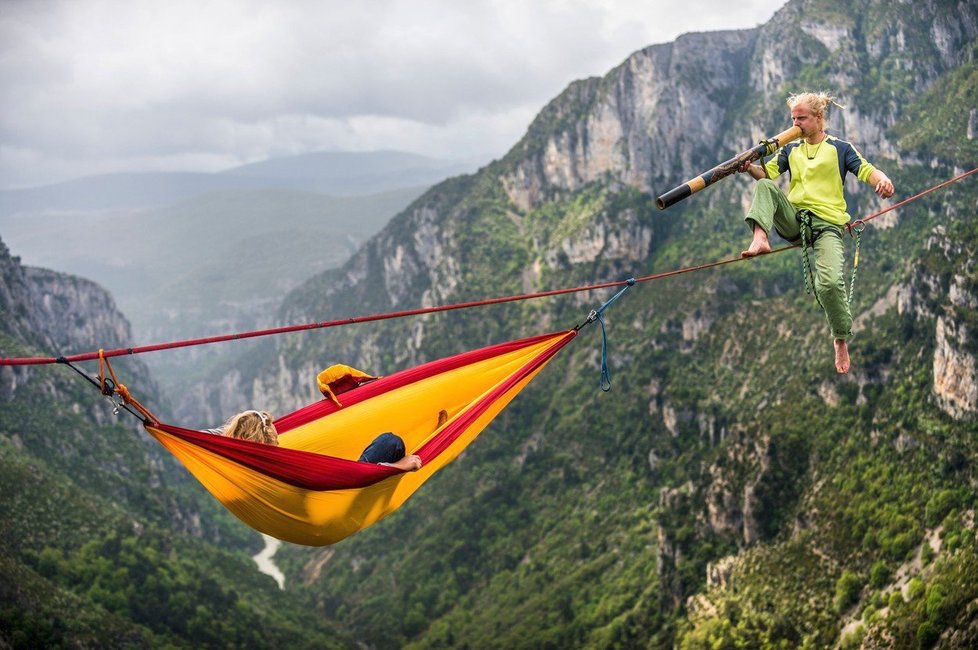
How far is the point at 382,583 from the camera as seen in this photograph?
113062mm

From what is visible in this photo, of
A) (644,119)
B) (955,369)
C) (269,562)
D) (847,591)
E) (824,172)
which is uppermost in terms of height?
(644,119)

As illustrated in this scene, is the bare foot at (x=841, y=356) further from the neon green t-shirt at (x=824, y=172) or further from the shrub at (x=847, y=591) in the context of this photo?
the shrub at (x=847, y=591)

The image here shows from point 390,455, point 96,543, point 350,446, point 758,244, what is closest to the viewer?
point 758,244

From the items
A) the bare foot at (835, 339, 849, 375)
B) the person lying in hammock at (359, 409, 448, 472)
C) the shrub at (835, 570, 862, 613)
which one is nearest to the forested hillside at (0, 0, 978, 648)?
the shrub at (835, 570, 862, 613)

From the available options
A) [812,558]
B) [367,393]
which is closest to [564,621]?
[812,558]

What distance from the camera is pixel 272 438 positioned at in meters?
9.11

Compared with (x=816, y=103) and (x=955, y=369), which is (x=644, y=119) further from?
(x=816, y=103)

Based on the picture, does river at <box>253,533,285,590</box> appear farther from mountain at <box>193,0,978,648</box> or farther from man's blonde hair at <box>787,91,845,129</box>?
man's blonde hair at <box>787,91,845,129</box>

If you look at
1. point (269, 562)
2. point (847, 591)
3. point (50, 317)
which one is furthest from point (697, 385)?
point (50, 317)

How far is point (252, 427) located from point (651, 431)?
3810 inches

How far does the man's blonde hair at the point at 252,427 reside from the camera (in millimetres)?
8727

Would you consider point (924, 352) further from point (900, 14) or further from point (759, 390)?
point (900, 14)

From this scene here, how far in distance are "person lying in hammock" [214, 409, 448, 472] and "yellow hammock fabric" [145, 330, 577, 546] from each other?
0.53ft

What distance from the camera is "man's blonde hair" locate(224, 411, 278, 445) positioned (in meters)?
8.73
